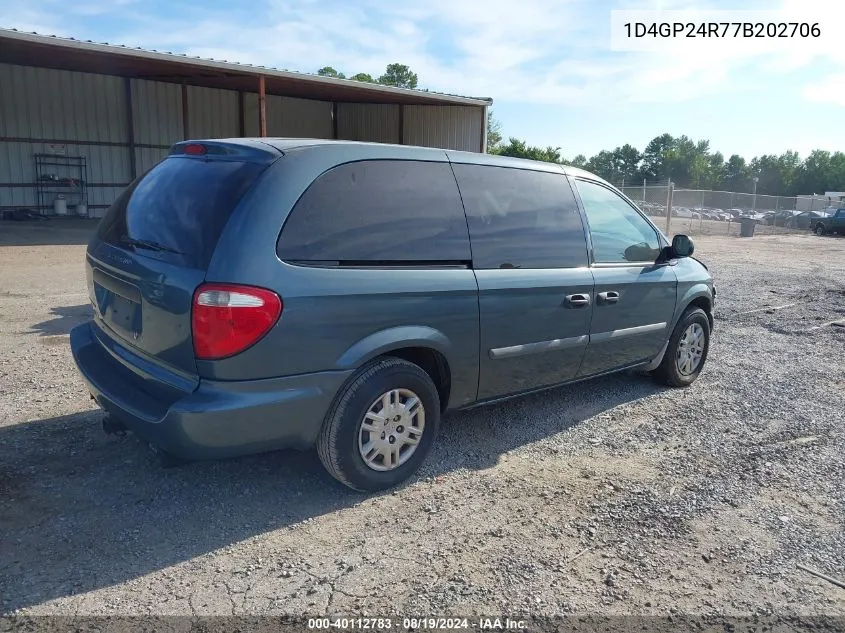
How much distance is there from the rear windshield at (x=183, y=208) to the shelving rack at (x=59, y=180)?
66.4 ft

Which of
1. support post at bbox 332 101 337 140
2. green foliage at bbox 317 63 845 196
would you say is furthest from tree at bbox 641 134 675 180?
support post at bbox 332 101 337 140

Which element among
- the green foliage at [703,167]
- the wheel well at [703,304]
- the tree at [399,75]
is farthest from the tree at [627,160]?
the wheel well at [703,304]

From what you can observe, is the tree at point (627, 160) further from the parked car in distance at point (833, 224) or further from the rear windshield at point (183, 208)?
the rear windshield at point (183, 208)

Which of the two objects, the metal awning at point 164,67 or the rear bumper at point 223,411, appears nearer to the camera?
the rear bumper at point 223,411

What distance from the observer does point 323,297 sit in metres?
3.01

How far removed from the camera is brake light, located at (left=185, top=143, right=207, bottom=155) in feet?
11.1

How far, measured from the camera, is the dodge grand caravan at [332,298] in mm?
2869

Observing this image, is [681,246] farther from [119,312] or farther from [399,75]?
[399,75]

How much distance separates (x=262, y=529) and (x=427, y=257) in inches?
62.9

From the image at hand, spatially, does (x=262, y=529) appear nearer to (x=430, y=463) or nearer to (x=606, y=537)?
(x=430, y=463)

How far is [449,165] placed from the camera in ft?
12.3

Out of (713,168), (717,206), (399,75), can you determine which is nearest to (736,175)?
(713,168)

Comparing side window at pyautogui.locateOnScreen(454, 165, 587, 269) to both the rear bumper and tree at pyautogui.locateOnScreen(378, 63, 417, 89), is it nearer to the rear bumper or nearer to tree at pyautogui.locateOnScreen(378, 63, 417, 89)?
the rear bumper

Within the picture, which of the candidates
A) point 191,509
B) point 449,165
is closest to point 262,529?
point 191,509
